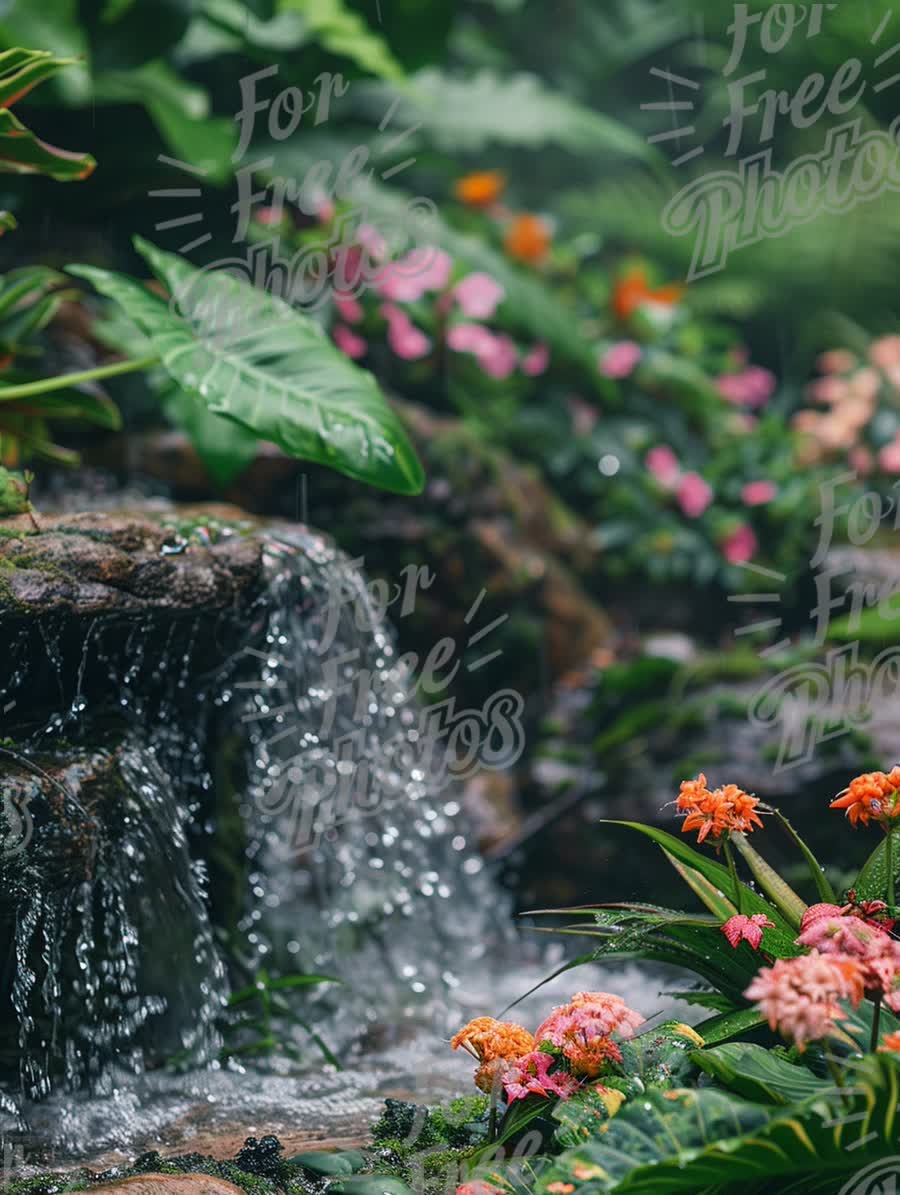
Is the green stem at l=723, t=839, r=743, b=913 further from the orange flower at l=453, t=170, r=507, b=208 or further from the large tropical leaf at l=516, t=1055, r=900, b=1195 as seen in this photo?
the orange flower at l=453, t=170, r=507, b=208

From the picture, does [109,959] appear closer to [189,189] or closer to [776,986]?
[776,986]

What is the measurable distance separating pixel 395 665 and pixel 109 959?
1130 millimetres

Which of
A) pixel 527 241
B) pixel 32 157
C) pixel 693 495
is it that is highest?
pixel 527 241

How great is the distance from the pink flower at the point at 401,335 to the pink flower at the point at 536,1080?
2.91m

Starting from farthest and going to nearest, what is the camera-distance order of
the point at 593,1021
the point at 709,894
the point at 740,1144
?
the point at 709,894
the point at 593,1021
the point at 740,1144

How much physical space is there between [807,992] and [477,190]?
14.4ft

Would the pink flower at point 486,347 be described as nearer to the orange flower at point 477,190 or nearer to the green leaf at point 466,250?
the green leaf at point 466,250

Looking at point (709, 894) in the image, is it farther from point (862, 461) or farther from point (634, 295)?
point (634, 295)

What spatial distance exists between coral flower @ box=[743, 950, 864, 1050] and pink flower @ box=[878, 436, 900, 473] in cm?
357

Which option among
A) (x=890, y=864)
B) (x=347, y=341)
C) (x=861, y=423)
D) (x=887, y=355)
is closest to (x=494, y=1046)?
(x=890, y=864)

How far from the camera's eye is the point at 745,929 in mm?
1553

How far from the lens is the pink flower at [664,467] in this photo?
4.56 metres

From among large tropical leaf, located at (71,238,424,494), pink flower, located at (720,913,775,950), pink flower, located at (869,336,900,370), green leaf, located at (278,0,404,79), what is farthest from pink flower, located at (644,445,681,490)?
pink flower, located at (720,913,775,950)

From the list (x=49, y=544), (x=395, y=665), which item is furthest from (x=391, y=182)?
(x=49, y=544)
